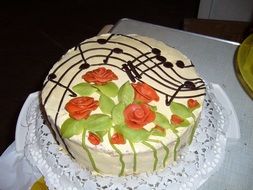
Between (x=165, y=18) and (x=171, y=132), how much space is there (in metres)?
1.79

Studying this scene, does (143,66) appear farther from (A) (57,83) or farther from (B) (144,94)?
(A) (57,83)

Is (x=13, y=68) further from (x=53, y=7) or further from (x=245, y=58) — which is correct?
(x=245, y=58)

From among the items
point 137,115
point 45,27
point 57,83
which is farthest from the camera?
point 45,27

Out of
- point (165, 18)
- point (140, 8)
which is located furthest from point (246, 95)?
point (140, 8)

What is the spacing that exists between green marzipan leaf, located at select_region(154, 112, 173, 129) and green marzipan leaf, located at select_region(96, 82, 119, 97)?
0.12 m

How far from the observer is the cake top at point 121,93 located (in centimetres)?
77

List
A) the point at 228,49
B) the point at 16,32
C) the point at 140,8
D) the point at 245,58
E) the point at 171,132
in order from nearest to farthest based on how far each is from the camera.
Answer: the point at 171,132 → the point at 245,58 → the point at 228,49 → the point at 16,32 → the point at 140,8

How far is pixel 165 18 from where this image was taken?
8.04 ft

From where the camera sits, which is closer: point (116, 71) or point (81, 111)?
point (81, 111)

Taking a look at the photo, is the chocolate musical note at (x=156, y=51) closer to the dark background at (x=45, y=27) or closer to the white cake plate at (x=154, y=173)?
the white cake plate at (x=154, y=173)

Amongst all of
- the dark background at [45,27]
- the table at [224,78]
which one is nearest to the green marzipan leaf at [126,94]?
the table at [224,78]

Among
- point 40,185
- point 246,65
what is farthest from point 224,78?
point 40,185

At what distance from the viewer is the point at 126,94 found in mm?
804

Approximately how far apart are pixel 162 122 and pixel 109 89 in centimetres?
16
